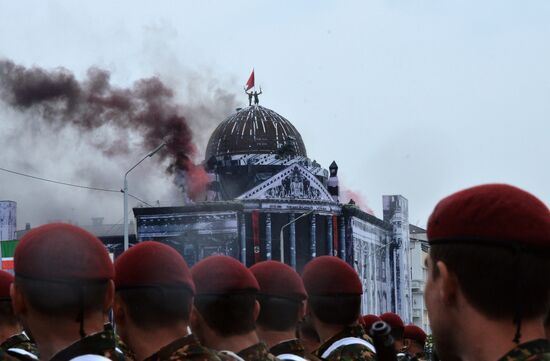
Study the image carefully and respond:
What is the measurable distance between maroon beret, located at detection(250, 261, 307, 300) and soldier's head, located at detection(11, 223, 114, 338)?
9.93 ft

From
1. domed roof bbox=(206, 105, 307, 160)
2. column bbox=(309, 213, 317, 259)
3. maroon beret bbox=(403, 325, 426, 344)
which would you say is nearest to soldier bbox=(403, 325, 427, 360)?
maroon beret bbox=(403, 325, 426, 344)

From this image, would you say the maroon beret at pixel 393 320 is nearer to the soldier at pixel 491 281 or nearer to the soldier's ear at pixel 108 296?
the soldier's ear at pixel 108 296

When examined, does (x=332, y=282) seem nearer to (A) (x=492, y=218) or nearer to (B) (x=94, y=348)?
(B) (x=94, y=348)

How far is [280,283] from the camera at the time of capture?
6793mm

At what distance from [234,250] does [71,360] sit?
4943cm

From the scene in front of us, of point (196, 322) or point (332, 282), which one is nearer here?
point (196, 322)

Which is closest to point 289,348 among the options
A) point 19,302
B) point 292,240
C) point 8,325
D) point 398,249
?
point 8,325

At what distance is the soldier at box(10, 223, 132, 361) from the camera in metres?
3.69

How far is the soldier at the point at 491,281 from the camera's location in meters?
2.60

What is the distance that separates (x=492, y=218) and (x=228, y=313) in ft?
9.32

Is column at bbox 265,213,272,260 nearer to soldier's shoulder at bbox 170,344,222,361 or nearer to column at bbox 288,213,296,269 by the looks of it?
column at bbox 288,213,296,269

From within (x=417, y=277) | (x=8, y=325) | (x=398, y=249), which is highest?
(x=398, y=249)

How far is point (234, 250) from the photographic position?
53.0 m

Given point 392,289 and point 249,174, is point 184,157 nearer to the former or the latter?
point 249,174
